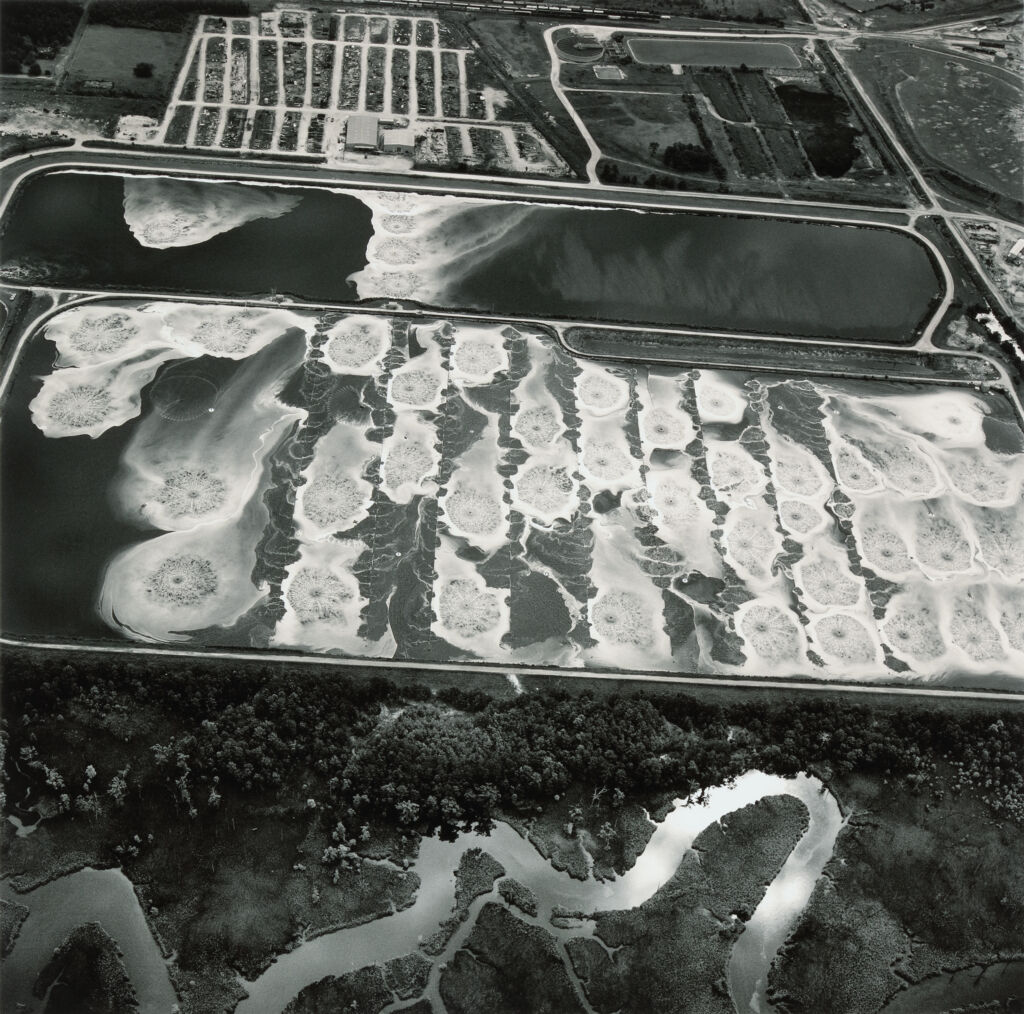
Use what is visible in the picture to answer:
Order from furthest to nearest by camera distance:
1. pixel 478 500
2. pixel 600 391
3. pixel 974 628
Answer: pixel 600 391, pixel 478 500, pixel 974 628

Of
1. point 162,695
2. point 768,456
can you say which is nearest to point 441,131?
point 768,456

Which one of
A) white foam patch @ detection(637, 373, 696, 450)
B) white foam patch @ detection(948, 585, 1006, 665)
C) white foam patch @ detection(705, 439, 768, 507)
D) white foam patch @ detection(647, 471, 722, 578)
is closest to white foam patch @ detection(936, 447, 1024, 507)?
white foam patch @ detection(948, 585, 1006, 665)

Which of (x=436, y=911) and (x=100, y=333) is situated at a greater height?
(x=100, y=333)

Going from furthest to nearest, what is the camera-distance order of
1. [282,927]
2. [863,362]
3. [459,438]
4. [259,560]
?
1. [863,362]
2. [459,438]
3. [259,560]
4. [282,927]

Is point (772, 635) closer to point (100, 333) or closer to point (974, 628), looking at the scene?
point (974, 628)

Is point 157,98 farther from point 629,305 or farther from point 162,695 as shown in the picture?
point 162,695

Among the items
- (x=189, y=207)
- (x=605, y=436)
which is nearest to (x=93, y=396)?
(x=189, y=207)
